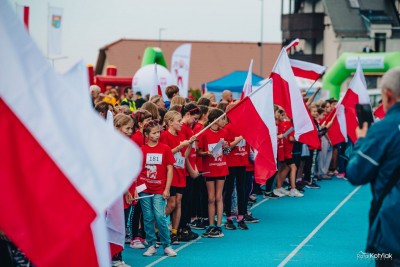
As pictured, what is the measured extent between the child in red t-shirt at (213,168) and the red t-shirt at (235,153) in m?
0.67

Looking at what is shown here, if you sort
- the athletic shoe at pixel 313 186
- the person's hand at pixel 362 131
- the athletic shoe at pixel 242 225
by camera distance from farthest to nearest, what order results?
the athletic shoe at pixel 313 186
the athletic shoe at pixel 242 225
the person's hand at pixel 362 131

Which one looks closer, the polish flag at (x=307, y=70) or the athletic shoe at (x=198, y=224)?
the athletic shoe at (x=198, y=224)

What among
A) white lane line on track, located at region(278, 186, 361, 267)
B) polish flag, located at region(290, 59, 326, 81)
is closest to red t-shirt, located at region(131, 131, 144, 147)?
white lane line on track, located at region(278, 186, 361, 267)

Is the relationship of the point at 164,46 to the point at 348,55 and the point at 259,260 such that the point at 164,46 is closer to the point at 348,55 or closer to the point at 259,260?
the point at 348,55

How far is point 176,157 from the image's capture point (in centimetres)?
1270

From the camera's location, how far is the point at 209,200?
544 inches

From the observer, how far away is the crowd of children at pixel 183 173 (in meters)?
11.7

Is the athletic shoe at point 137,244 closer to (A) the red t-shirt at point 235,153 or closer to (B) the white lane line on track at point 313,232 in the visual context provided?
(B) the white lane line on track at point 313,232

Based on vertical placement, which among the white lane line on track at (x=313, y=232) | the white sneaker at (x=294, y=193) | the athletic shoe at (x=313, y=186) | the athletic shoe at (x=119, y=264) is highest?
the athletic shoe at (x=119, y=264)

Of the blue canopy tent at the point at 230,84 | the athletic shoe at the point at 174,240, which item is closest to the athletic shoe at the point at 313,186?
the athletic shoe at the point at 174,240

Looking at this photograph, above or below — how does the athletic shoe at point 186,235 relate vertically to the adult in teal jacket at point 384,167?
below

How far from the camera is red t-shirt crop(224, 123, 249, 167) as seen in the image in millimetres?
14695

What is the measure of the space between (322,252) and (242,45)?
91.1m

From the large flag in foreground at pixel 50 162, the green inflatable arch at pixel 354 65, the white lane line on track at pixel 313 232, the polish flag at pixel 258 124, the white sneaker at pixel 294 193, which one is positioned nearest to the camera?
the large flag in foreground at pixel 50 162
